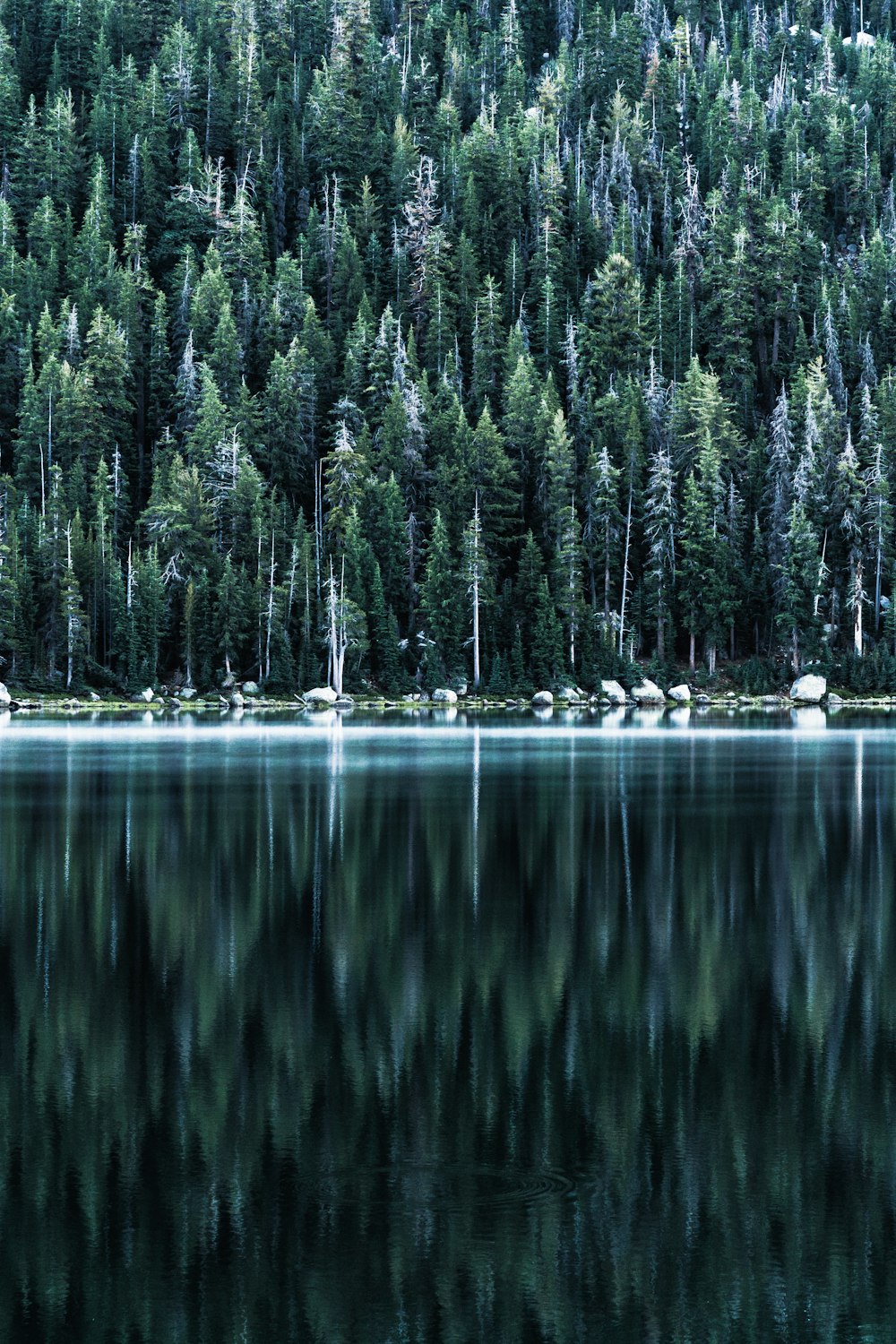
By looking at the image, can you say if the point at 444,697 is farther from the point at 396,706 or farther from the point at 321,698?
the point at 321,698

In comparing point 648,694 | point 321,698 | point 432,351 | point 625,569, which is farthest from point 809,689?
point 432,351

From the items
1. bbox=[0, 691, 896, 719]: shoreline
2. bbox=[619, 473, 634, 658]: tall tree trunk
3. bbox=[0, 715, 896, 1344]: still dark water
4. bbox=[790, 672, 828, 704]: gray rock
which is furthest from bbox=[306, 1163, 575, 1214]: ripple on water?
bbox=[619, 473, 634, 658]: tall tree trunk

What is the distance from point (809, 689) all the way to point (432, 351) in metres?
46.1

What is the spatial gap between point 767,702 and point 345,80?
8344 centimetres

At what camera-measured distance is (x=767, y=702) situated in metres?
115

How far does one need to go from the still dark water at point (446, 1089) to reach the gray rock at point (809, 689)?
83052 millimetres

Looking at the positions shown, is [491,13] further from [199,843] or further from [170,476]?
[199,843]

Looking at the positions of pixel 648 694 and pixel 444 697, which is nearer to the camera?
pixel 444 697

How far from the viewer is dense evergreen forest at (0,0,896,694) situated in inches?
4574

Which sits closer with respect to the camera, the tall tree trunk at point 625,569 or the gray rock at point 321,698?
the gray rock at point 321,698

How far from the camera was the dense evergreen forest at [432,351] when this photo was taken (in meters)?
116

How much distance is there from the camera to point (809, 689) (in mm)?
113312

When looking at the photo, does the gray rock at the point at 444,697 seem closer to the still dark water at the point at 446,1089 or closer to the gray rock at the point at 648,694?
the gray rock at the point at 648,694

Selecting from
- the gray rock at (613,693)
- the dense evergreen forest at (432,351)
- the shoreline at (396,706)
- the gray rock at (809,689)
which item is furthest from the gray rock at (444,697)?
the gray rock at (809,689)
